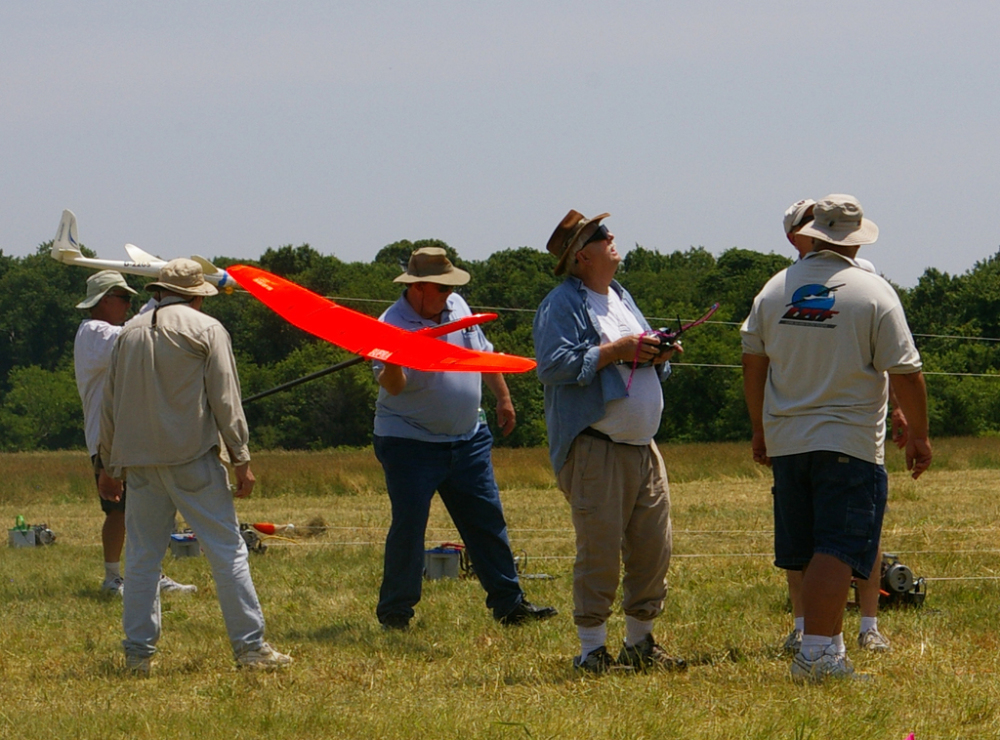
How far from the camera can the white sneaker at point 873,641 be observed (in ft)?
16.4

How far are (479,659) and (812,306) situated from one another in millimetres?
2073

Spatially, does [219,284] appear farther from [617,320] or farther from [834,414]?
[834,414]

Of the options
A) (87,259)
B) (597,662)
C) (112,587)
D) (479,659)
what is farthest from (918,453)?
(87,259)

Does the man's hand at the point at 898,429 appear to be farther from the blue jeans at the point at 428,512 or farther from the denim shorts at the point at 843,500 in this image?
the blue jeans at the point at 428,512

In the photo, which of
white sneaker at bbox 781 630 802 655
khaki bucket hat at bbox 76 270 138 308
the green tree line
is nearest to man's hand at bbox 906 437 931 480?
white sneaker at bbox 781 630 802 655

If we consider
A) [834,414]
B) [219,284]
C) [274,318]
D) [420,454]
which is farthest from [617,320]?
[274,318]

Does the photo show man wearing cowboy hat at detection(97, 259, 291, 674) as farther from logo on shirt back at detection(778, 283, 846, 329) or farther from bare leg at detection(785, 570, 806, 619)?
logo on shirt back at detection(778, 283, 846, 329)

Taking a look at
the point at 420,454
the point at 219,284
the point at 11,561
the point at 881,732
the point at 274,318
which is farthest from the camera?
the point at 274,318

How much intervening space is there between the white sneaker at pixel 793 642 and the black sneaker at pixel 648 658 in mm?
512

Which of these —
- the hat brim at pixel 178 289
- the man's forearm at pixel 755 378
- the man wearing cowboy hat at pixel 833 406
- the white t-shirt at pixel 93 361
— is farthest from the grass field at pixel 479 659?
the hat brim at pixel 178 289

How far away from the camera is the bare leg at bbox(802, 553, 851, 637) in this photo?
4.38 m

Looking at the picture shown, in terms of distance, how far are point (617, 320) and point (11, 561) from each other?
628cm

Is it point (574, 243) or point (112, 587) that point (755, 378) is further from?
point (112, 587)

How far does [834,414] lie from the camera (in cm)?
450
